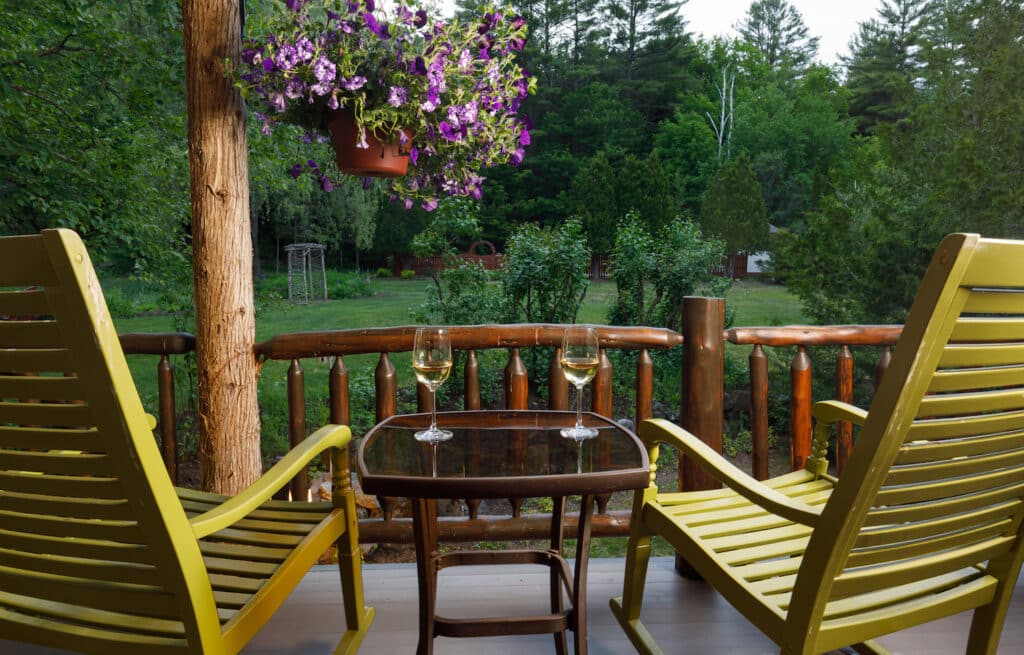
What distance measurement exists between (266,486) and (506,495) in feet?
1.20

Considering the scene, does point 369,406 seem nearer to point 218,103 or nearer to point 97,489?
point 218,103

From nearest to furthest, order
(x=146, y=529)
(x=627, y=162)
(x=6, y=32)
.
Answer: (x=146, y=529) < (x=6, y=32) < (x=627, y=162)

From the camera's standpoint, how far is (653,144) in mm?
10156

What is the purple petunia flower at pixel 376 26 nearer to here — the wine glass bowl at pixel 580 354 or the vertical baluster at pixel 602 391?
the wine glass bowl at pixel 580 354

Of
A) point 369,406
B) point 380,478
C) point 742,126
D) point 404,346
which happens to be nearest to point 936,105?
point 742,126

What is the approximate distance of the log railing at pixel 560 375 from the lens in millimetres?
1733

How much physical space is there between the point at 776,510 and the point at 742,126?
9.96m

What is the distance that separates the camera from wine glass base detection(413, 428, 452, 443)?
4.39 feet

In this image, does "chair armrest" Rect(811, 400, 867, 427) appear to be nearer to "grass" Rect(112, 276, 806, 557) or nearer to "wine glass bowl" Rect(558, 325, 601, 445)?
"wine glass bowl" Rect(558, 325, 601, 445)

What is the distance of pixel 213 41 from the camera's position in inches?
64.9

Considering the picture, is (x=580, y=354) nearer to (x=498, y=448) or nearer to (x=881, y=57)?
(x=498, y=448)

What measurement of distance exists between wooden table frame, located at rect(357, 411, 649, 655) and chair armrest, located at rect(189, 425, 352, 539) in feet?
0.20

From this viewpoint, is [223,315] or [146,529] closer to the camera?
[146,529]

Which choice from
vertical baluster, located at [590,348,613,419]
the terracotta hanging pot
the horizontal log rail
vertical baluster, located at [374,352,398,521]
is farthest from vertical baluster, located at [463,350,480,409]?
the horizontal log rail
